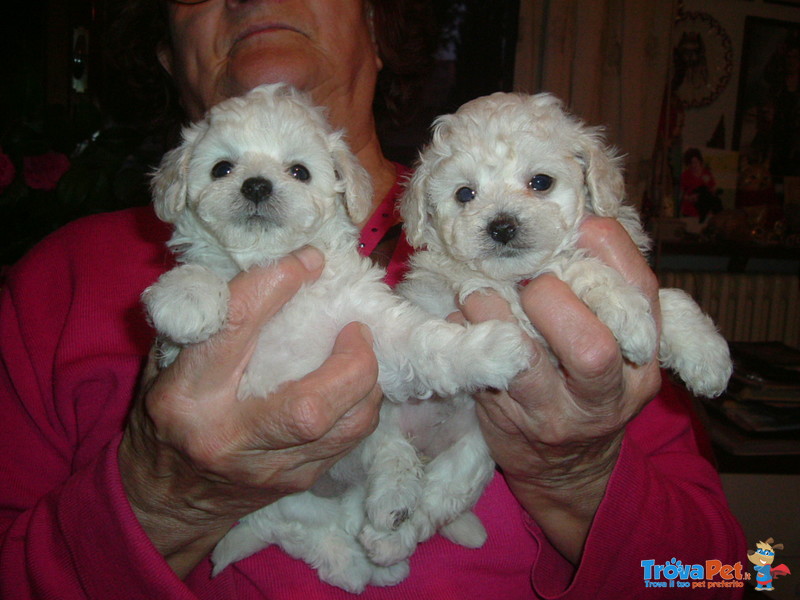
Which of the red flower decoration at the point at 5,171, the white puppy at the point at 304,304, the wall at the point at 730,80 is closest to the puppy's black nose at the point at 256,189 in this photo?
the white puppy at the point at 304,304

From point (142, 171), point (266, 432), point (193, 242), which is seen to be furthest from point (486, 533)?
point (142, 171)

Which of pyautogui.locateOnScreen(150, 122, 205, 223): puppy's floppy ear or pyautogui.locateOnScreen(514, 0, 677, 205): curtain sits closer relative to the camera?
pyautogui.locateOnScreen(150, 122, 205, 223): puppy's floppy ear

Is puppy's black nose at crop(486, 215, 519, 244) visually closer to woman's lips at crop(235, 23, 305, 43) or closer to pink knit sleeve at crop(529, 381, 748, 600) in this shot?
pink knit sleeve at crop(529, 381, 748, 600)

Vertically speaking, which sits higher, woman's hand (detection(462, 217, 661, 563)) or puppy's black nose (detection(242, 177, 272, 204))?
puppy's black nose (detection(242, 177, 272, 204))

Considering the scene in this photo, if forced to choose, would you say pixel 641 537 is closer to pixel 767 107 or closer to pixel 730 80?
pixel 730 80

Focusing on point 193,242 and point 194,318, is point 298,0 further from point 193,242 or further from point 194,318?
point 194,318

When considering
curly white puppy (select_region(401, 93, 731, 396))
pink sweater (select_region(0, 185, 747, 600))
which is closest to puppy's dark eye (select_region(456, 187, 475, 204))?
curly white puppy (select_region(401, 93, 731, 396))
